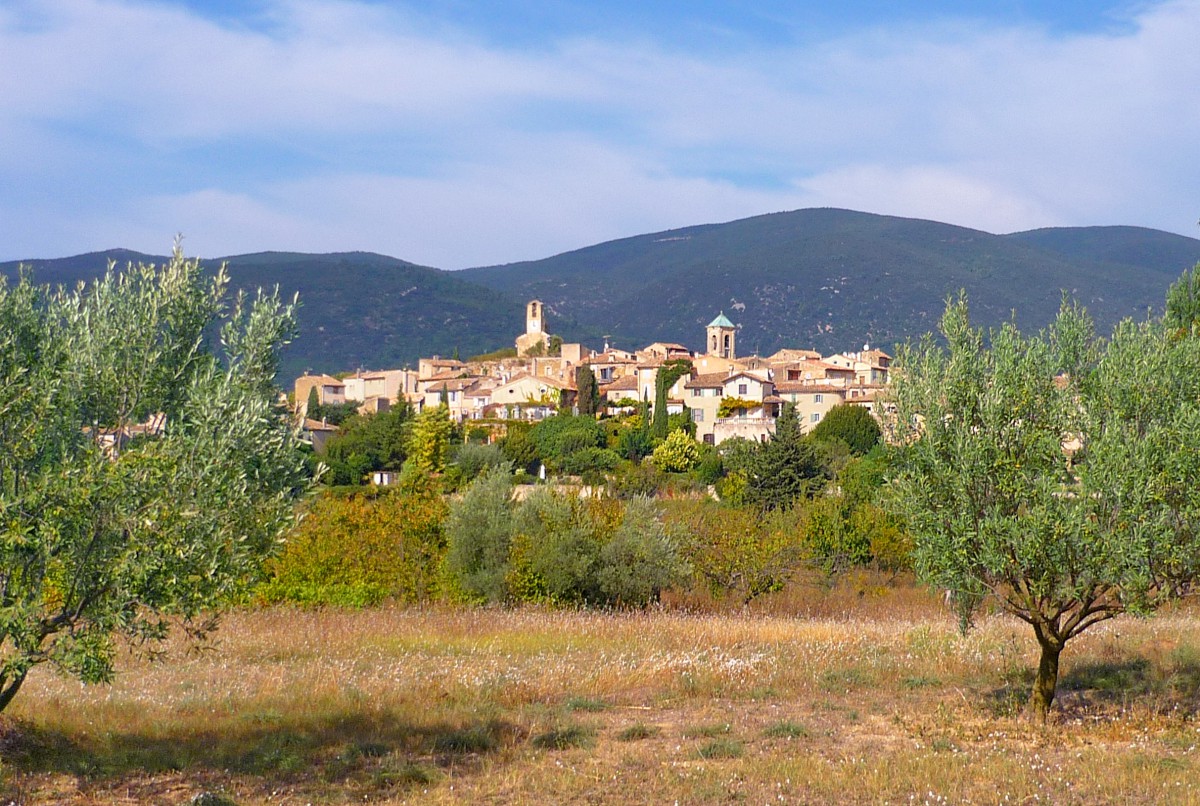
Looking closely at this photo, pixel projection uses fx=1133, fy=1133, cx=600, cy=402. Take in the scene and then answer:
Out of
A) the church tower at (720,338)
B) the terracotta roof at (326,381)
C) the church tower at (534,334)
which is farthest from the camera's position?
the church tower at (720,338)

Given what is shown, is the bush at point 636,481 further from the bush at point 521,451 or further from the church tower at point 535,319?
the church tower at point 535,319

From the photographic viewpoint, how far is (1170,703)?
46.2ft

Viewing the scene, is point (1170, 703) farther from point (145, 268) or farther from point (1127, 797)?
point (145, 268)

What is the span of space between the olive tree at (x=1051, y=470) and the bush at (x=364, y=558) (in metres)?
16.1

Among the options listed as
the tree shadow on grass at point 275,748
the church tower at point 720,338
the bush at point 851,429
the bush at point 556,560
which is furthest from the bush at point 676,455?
the church tower at point 720,338

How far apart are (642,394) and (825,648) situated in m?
83.0

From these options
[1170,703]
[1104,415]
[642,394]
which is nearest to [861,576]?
[1170,703]

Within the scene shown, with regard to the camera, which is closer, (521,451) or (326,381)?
(521,451)

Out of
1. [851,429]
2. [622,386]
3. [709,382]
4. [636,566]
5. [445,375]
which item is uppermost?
[445,375]

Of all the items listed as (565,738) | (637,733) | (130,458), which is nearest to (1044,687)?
(637,733)

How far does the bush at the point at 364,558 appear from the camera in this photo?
2612 cm

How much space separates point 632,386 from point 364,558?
75.8m

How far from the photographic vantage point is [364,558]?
27984 millimetres

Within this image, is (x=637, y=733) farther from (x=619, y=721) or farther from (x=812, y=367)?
(x=812, y=367)
